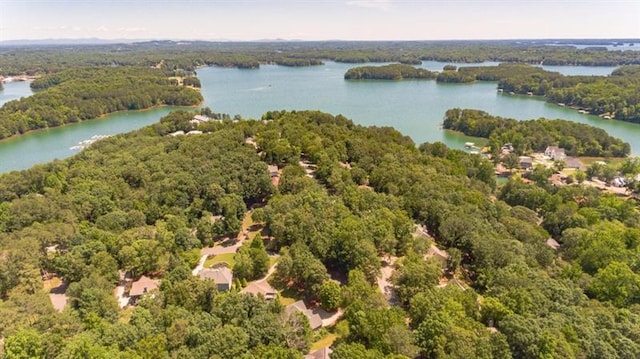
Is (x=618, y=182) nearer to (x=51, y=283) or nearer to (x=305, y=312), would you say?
(x=305, y=312)

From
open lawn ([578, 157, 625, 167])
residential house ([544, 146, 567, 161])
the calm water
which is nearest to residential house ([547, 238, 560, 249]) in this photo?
residential house ([544, 146, 567, 161])

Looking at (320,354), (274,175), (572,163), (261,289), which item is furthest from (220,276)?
(572,163)

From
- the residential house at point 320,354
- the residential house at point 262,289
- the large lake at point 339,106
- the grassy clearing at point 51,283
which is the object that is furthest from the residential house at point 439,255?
the large lake at point 339,106

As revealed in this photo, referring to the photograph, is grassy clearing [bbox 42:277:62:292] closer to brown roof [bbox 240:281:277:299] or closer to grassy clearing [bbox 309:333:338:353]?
brown roof [bbox 240:281:277:299]

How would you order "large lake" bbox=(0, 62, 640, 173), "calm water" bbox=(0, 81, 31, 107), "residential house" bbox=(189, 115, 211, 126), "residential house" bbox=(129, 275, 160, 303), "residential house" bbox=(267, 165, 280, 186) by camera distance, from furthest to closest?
"calm water" bbox=(0, 81, 31, 107) < "residential house" bbox=(189, 115, 211, 126) < "large lake" bbox=(0, 62, 640, 173) < "residential house" bbox=(267, 165, 280, 186) < "residential house" bbox=(129, 275, 160, 303)

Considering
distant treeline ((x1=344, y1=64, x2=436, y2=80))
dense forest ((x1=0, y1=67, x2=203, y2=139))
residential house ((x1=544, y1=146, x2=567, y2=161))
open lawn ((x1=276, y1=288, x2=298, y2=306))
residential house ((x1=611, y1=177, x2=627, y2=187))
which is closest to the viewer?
open lawn ((x1=276, y1=288, x2=298, y2=306))

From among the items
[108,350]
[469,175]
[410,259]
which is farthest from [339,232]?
[469,175]
